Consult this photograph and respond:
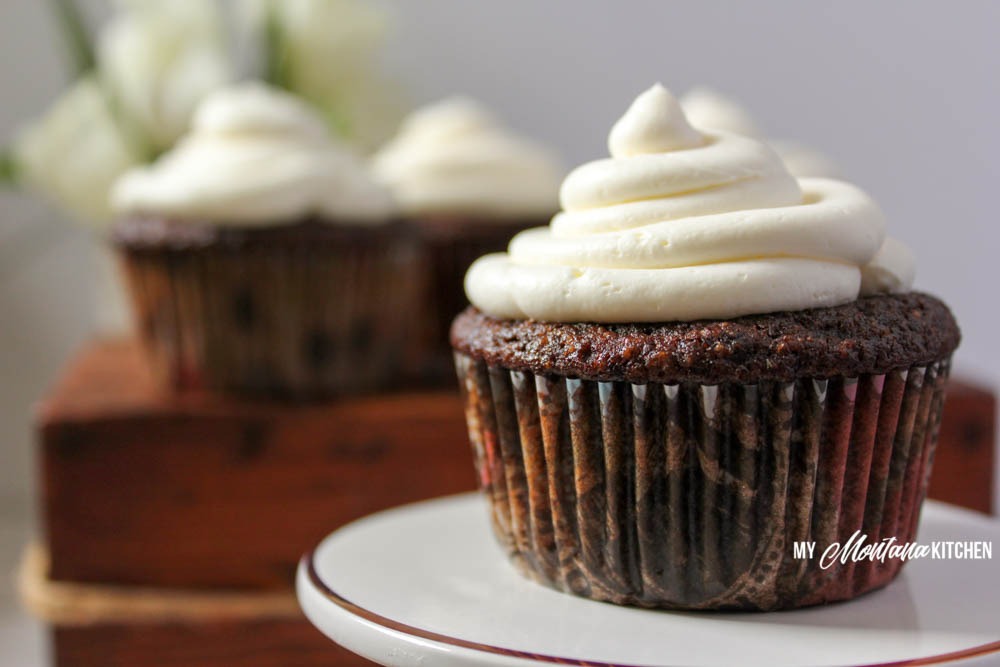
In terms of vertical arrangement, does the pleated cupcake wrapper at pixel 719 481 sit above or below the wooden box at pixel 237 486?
above

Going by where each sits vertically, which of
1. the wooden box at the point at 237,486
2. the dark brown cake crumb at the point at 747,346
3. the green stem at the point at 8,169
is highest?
the dark brown cake crumb at the point at 747,346

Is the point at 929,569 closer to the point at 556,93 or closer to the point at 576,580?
the point at 576,580

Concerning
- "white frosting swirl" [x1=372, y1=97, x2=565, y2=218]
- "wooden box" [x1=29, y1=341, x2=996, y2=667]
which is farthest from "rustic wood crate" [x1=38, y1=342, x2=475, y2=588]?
"white frosting swirl" [x1=372, y1=97, x2=565, y2=218]

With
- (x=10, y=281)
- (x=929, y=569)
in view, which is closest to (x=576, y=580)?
(x=929, y=569)

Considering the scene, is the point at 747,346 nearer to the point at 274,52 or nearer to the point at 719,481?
the point at 719,481

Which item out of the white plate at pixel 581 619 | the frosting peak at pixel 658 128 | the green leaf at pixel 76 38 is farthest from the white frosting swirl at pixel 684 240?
the green leaf at pixel 76 38

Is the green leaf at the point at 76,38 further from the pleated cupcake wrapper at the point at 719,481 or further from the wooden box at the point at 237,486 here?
the pleated cupcake wrapper at the point at 719,481
